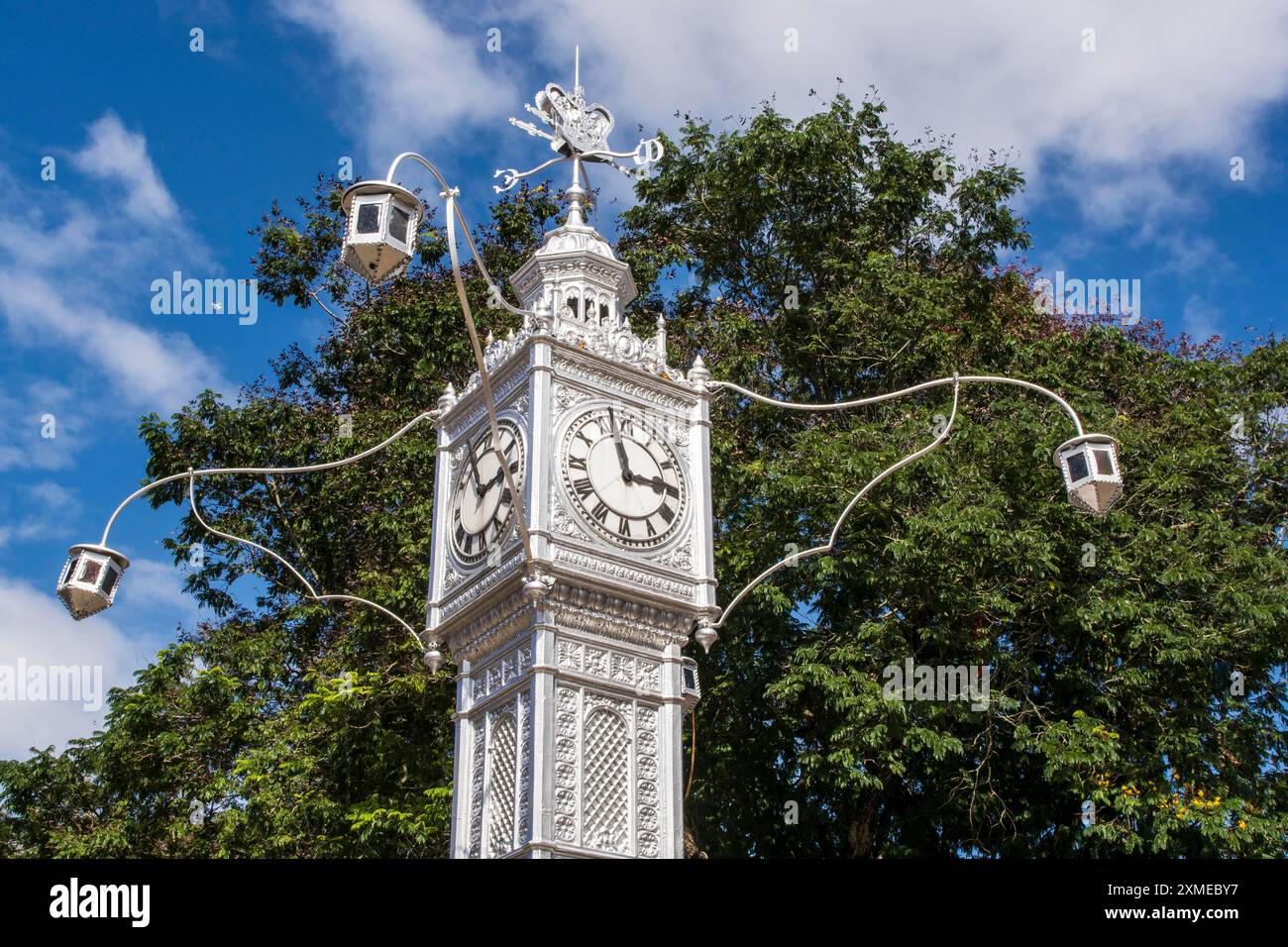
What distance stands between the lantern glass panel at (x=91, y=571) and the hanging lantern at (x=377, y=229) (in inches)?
112

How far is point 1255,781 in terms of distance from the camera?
18.7m

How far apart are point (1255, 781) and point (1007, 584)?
3.43 meters

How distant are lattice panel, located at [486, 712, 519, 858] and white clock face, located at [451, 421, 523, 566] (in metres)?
1.10

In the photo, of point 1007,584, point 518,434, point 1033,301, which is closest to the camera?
point 518,434

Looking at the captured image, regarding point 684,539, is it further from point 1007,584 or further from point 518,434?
point 1007,584

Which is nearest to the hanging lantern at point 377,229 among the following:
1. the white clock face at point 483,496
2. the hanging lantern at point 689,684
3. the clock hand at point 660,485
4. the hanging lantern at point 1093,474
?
the white clock face at point 483,496

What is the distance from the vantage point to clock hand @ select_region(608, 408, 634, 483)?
10.2 meters

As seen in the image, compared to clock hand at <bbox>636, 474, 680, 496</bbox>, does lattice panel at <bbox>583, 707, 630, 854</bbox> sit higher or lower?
lower

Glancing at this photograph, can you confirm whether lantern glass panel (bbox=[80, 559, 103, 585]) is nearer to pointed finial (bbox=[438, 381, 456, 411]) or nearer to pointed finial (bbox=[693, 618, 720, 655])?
pointed finial (bbox=[438, 381, 456, 411])

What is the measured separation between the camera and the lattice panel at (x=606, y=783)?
911cm

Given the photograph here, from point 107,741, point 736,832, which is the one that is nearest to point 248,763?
point 107,741

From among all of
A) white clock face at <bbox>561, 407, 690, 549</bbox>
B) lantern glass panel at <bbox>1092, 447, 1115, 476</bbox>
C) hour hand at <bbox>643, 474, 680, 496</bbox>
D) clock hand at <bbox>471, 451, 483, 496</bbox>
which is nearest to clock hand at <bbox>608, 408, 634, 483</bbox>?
white clock face at <bbox>561, 407, 690, 549</bbox>

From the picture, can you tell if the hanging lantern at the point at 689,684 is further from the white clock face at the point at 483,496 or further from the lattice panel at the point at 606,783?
the white clock face at the point at 483,496

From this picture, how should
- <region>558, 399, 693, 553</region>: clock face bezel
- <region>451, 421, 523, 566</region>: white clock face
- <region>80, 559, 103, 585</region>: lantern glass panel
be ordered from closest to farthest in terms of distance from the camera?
<region>558, 399, 693, 553</region>: clock face bezel < <region>451, 421, 523, 566</region>: white clock face < <region>80, 559, 103, 585</region>: lantern glass panel
